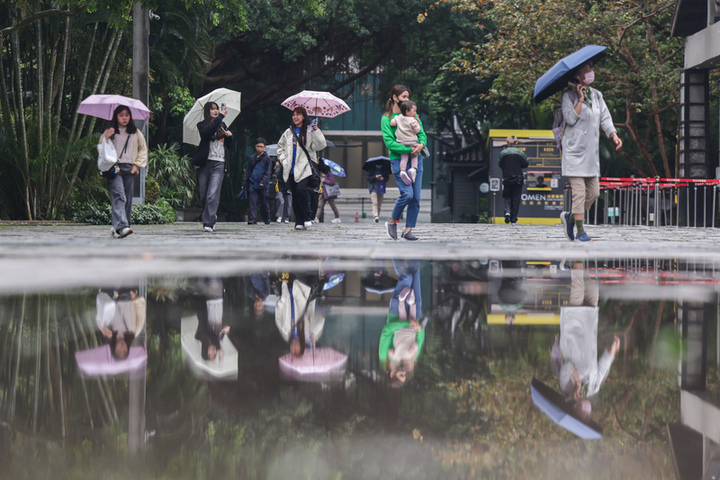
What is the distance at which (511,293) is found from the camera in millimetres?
6250

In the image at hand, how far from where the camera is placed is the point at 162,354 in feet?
13.1

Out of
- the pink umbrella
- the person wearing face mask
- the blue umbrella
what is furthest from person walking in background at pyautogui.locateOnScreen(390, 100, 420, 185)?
the pink umbrella

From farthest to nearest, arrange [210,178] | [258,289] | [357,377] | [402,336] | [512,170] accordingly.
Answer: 1. [512,170]
2. [210,178]
3. [258,289]
4. [402,336]
5. [357,377]

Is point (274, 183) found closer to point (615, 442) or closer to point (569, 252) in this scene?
point (569, 252)

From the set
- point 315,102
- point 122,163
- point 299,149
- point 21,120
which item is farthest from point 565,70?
point 21,120

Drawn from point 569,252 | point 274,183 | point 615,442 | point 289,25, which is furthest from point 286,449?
point 289,25

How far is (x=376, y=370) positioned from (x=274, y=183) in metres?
Answer: 19.5

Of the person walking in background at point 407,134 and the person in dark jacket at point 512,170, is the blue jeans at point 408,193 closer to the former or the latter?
the person walking in background at point 407,134

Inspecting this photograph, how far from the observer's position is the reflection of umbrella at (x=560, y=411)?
9.20 ft

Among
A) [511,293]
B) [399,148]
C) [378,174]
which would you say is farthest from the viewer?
[378,174]

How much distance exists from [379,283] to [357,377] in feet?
10.8

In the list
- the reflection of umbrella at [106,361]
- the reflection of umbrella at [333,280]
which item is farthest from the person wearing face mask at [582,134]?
the reflection of umbrella at [106,361]

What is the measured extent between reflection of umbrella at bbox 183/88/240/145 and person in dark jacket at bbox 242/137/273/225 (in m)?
2.87

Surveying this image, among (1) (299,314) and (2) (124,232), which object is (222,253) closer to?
(2) (124,232)
